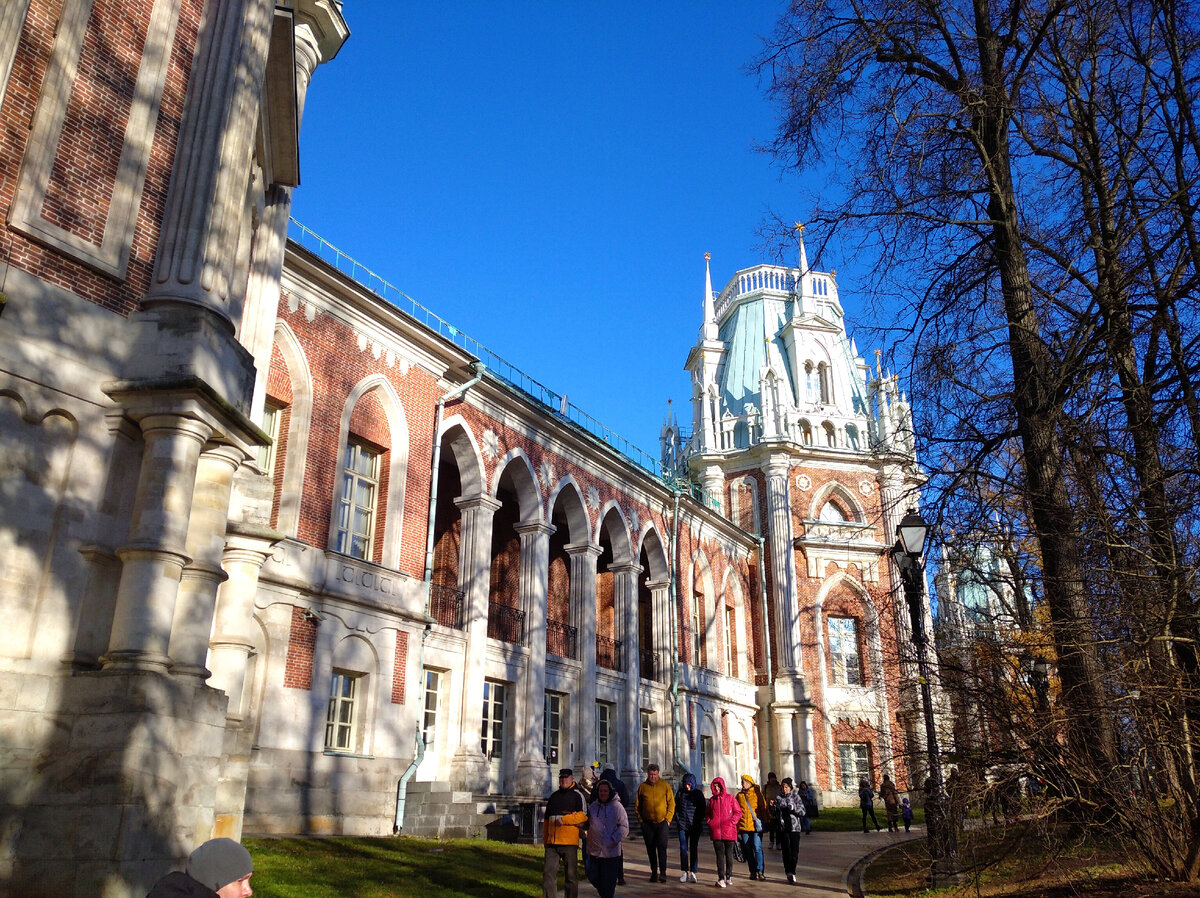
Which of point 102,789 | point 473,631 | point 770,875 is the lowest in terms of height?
point 770,875

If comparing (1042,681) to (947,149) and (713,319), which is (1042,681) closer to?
(947,149)

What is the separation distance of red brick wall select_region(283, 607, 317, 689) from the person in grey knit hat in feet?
40.3

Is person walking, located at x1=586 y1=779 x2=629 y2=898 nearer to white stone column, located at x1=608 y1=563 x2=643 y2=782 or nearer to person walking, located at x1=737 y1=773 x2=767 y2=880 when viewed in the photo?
person walking, located at x1=737 y1=773 x2=767 y2=880

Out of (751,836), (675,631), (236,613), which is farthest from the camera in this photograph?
(675,631)

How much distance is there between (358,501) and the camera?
17.6 metres

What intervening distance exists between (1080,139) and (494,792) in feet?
53.5

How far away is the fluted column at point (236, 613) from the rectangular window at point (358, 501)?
634 cm

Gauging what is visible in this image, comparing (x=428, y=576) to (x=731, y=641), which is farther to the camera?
(x=731, y=641)

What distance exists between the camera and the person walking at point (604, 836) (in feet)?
31.3

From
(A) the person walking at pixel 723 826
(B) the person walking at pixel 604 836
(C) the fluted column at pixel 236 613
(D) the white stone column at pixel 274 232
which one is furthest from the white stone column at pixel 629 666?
(C) the fluted column at pixel 236 613

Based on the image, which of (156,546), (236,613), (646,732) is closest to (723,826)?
(236,613)

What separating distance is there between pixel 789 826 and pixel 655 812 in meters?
2.35

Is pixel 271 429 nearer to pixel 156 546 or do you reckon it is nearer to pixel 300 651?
pixel 300 651

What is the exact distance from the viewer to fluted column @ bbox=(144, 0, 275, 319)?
8.18 m
